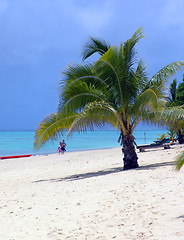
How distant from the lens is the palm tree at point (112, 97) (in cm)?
998

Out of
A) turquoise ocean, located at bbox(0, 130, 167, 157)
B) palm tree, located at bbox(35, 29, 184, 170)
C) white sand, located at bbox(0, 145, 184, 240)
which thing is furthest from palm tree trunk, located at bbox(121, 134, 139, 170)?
white sand, located at bbox(0, 145, 184, 240)

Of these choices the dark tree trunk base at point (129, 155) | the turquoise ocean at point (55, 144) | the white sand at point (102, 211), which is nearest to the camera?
the white sand at point (102, 211)

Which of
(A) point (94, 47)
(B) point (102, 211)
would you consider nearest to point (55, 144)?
(A) point (94, 47)

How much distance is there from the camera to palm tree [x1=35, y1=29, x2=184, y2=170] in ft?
32.8

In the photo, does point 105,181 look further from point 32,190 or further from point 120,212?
point 120,212

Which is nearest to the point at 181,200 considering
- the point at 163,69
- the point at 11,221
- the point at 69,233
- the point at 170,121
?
the point at 69,233

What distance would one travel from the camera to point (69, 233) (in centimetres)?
468

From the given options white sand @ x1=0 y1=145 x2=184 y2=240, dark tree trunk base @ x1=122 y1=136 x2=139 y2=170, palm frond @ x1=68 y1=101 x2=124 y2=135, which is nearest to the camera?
white sand @ x1=0 y1=145 x2=184 y2=240

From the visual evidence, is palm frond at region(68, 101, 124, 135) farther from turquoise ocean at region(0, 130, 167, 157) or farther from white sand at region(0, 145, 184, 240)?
white sand at region(0, 145, 184, 240)

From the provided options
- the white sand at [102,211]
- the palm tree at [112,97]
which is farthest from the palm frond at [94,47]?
the white sand at [102,211]

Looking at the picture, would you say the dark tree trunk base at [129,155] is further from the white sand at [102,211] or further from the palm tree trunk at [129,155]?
the white sand at [102,211]

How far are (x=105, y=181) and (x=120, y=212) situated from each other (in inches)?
117

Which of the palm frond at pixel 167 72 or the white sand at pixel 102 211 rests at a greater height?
the palm frond at pixel 167 72

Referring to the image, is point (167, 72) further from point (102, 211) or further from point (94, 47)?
point (102, 211)
